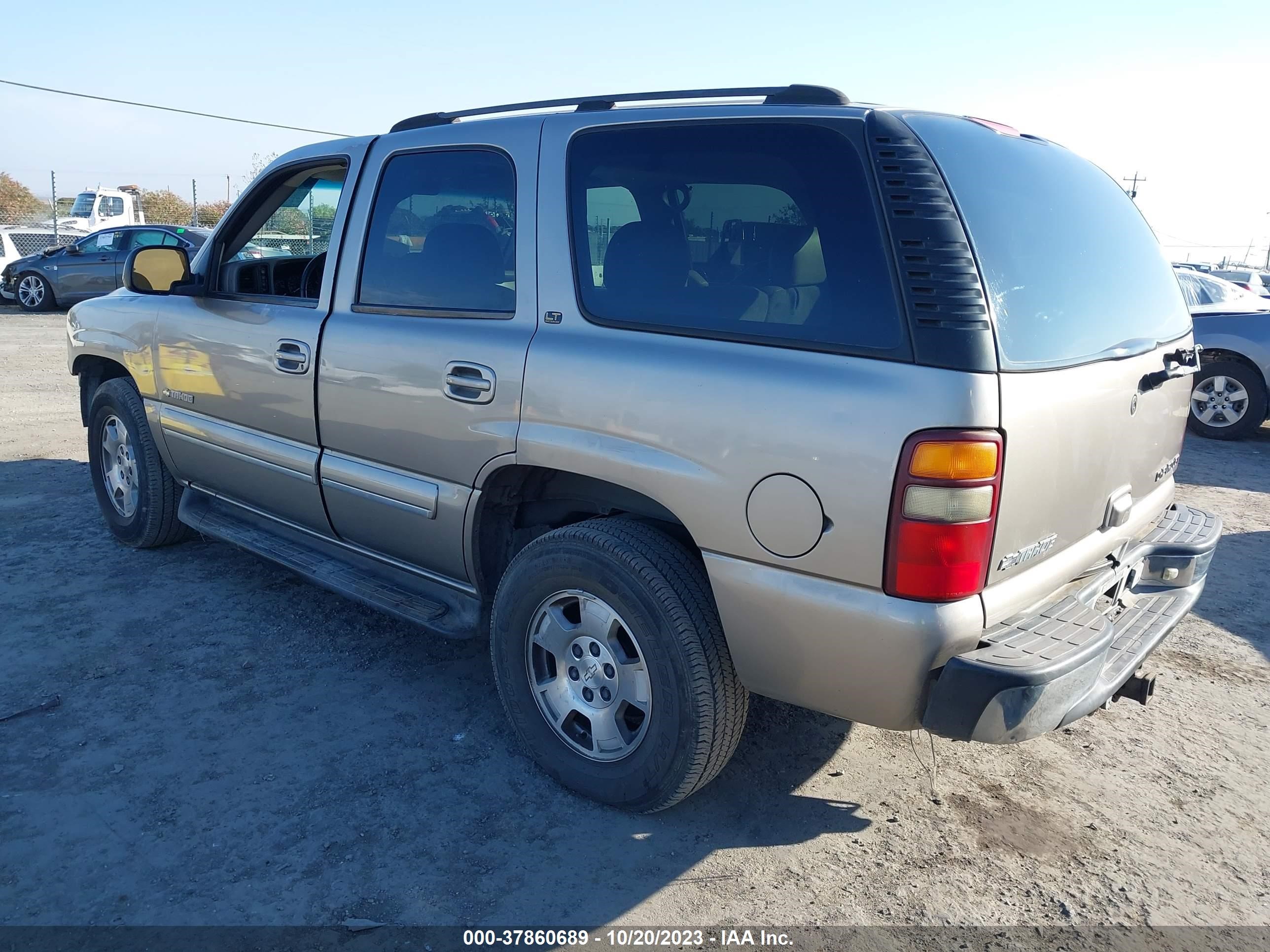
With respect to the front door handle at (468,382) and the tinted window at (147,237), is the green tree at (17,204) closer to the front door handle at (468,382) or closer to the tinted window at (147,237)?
the tinted window at (147,237)

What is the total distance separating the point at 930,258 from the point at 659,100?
43.4 inches

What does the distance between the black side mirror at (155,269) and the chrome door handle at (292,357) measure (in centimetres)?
111

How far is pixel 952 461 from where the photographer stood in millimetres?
2158

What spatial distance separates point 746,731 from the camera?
3371 millimetres

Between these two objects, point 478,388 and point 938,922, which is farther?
point 478,388

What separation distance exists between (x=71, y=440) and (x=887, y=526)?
7411 mm

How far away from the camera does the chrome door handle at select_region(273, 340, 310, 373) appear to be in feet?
12.0

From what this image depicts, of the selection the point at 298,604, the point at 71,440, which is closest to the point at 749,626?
the point at 298,604

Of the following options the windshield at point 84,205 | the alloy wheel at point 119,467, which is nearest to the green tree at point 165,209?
the windshield at point 84,205

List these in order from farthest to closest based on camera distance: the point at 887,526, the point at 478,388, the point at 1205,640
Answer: the point at 1205,640, the point at 478,388, the point at 887,526

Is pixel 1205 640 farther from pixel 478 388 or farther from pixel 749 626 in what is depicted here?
pixel 478 388

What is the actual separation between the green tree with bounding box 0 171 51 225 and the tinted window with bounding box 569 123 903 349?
28.5 m

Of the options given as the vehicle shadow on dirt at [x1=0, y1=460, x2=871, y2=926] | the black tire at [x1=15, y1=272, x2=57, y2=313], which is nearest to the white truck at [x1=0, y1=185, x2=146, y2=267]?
the black tire at [x1=15, y1=272, x2=57, y2=313]

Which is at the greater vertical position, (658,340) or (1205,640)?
(658,340)
